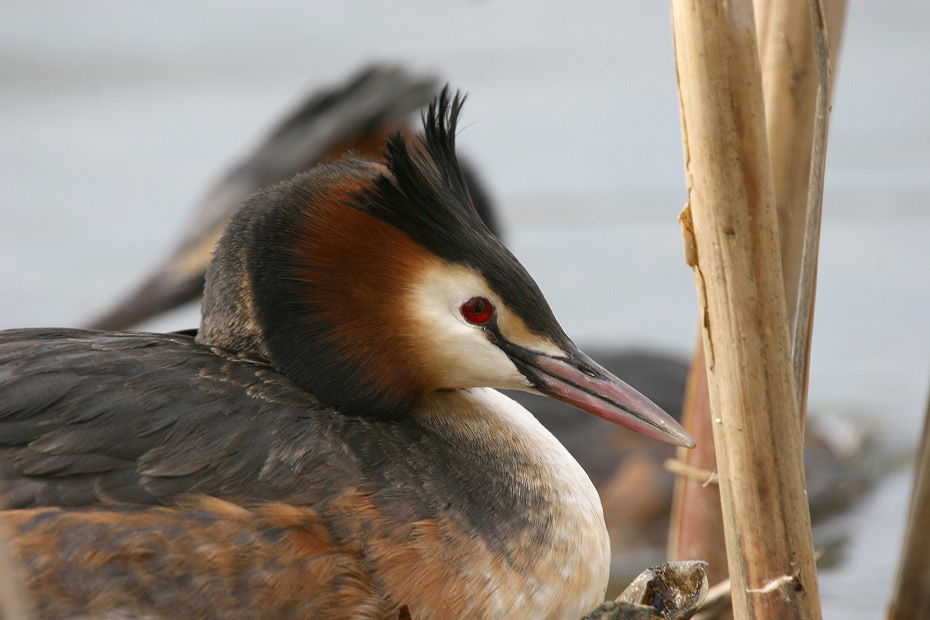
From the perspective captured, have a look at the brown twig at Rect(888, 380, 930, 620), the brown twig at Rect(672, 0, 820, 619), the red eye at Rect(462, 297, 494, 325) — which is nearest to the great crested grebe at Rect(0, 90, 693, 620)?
the red eye at Rect(462, 297, 494, 325)

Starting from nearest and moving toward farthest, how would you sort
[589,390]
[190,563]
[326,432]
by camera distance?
[190,563], [326,432], [589,390]

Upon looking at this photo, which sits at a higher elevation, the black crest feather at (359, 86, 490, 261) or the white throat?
the black crest feather at (359, 86, 490, 261)

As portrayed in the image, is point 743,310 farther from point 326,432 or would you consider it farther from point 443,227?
point 326,432

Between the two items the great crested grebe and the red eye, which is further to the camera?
the red eye

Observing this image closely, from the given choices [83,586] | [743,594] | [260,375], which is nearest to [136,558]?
[83,586]

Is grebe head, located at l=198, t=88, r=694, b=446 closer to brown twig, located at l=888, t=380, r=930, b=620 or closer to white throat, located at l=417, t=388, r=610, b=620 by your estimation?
white throat, located at l=417, t=388, r=610, b=620

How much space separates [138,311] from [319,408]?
295 cm

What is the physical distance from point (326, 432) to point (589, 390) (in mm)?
520

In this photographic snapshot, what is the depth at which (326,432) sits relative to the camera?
7.99ft

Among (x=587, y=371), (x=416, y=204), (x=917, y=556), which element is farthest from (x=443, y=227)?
(x=917, y=556)

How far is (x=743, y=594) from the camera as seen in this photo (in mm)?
2236

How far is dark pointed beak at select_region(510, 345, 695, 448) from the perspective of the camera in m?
2.52

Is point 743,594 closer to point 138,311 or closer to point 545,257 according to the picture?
point 138,311

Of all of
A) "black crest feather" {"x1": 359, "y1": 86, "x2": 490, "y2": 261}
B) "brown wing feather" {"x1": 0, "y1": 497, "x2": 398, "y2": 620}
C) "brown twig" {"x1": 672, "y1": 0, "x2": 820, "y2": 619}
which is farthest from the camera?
"black crest feather" {"x1": 359, "y1": 86, "x2": 490, "y2": 261}
